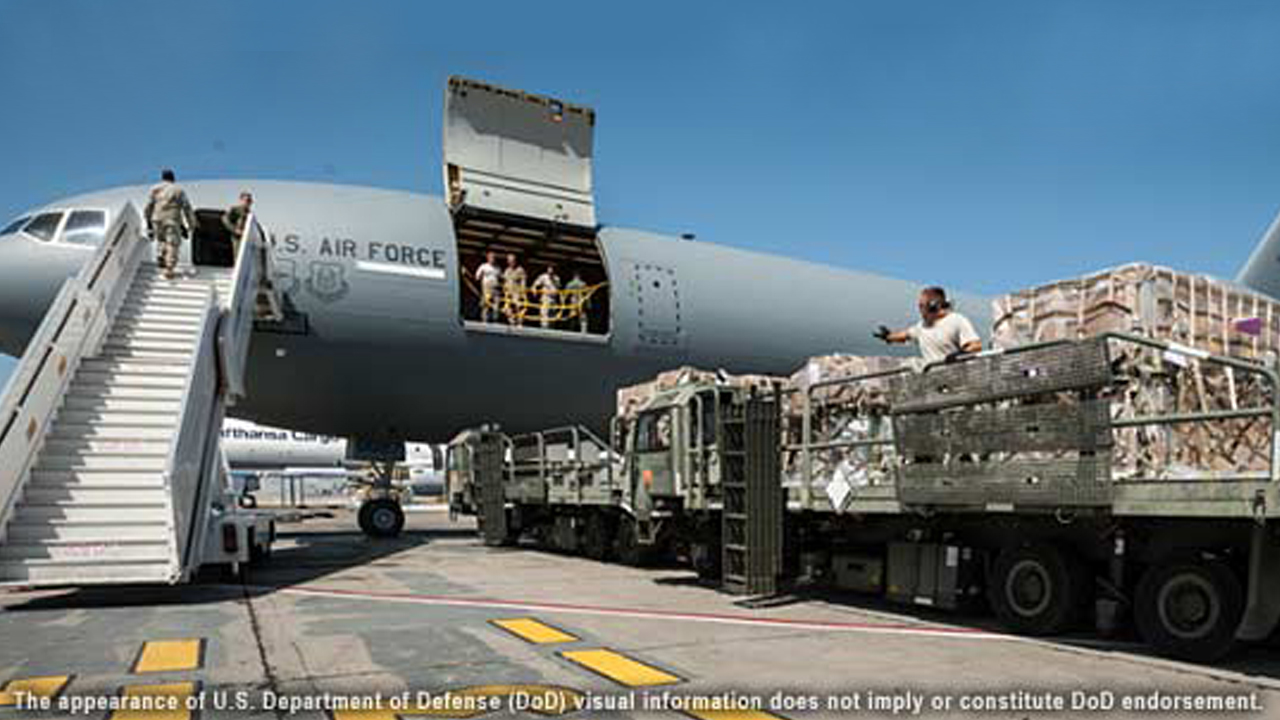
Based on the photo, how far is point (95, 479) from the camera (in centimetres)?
1114

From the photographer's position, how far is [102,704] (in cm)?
580

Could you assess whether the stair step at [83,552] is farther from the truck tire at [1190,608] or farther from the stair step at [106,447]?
the truck tire at [1190,608]

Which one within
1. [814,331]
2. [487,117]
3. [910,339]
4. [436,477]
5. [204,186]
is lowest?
[436,477]

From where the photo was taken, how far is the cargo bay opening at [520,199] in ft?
60.6

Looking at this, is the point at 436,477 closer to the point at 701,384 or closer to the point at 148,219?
the point at 148,219

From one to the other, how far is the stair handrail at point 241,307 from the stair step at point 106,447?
6.10ft

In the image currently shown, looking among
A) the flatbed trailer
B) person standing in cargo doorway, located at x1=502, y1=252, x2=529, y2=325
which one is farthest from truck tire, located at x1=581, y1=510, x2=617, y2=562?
person standing in cargo doorway, located at x1=502, y1=252, x2=529, y2=325

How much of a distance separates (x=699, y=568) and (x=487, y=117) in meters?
10.6

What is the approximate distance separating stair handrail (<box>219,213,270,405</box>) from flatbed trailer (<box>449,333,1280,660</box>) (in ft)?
21.0

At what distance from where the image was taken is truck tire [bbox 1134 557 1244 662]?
6.55 m

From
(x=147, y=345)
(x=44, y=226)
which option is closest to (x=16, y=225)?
(x=44, y=226)

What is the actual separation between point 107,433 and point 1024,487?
10317 mm

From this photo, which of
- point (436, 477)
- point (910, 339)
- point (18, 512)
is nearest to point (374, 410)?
point (18, 512)

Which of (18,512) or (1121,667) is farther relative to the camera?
(18,512)
